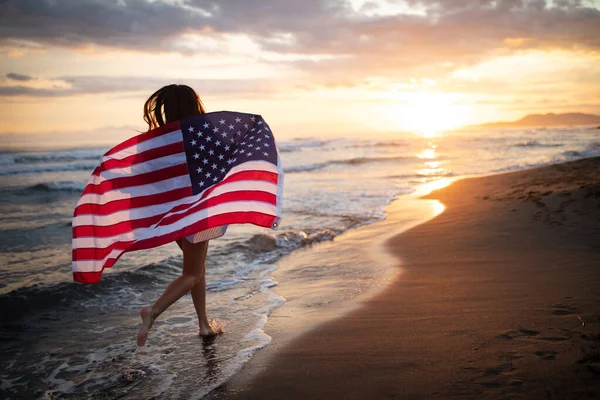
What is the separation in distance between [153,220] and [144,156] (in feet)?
1.84

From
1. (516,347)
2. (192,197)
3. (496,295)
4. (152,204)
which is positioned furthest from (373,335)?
(152,204)

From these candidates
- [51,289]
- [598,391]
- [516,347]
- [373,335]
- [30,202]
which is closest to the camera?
[598,391]

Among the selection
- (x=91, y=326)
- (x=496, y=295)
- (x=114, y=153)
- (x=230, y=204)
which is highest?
(x=114, y=153)

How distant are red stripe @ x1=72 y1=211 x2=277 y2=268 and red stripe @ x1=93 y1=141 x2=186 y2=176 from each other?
0.63 m

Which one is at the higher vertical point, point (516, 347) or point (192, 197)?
point (192, 197)

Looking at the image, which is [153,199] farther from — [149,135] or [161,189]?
[149,135]

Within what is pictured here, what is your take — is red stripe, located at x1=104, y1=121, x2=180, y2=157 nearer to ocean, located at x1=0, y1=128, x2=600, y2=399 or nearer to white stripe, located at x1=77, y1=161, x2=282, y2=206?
white stripe, located at x1=77, y1=161, x2=282, y2=206

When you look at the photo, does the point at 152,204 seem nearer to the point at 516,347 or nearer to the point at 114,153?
the point at 114,153

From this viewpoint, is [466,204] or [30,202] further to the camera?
[30,202]

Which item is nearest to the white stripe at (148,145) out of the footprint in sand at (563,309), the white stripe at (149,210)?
the white stripe at (149,210)

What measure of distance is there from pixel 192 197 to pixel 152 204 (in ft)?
1.17

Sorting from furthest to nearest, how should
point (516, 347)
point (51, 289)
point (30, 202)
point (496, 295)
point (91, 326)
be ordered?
point (30, 202) → point (51, 289) → point (91, 326) → point (496, 295) → point (516, 347)

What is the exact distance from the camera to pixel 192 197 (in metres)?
3.93

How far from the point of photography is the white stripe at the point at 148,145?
3936 millimetres
